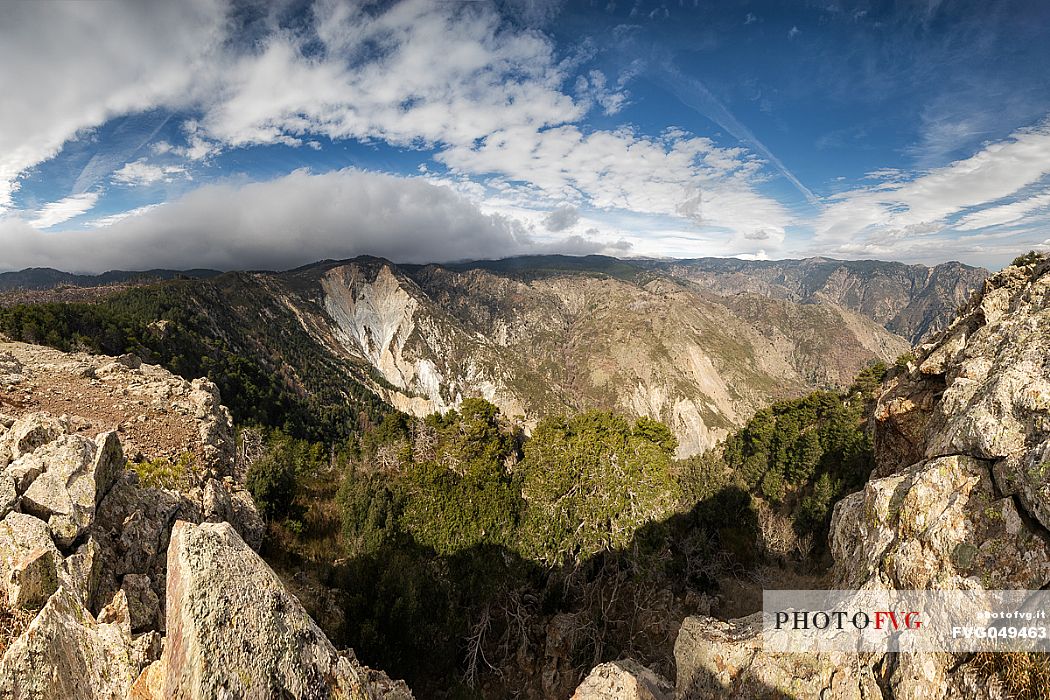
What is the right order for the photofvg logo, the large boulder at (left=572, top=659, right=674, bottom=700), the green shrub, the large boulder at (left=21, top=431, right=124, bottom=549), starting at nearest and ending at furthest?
the photofvg logo → the large boulder at (left=21, top=431, right=124, bottom=549) → the large boulder at (left=572, top=659, right=674, bottom=700) → the green shrub

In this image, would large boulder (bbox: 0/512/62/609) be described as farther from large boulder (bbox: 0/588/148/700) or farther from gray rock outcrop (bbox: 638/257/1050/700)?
gray rock outcrop (bbox: 638/257/1050/700)

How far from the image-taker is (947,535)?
26.1 feet

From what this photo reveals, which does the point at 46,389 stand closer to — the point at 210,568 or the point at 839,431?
the point at 210,568

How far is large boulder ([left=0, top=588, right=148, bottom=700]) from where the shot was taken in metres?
5.50

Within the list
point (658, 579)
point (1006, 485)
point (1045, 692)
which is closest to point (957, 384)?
point (1006, 485)

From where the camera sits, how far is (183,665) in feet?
18.2

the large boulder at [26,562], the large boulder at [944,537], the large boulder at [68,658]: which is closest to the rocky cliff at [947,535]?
the large boulder at [944,537]

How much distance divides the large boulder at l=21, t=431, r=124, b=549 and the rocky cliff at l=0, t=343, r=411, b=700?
2 centimetres

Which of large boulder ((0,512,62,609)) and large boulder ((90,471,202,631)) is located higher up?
large boulder ((0,512,62,609))

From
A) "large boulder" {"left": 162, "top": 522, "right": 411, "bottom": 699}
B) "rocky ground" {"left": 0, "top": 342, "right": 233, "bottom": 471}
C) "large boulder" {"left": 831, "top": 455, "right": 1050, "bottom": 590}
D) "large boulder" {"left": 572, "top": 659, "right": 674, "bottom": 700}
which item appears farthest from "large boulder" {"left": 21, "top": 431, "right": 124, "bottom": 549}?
"large boulder" {"left": 831, "top": 455, "right": 1050, "bottom": 590}

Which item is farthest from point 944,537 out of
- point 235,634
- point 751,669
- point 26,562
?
point 26,562

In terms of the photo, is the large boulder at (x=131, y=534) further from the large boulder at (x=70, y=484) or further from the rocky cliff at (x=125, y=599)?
the large boulder at (x=70, y=484)

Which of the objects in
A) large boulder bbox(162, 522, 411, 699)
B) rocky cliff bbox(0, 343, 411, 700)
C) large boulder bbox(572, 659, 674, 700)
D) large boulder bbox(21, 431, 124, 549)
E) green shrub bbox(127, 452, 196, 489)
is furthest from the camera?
green shrub bbox(127, 452, 196, 489)

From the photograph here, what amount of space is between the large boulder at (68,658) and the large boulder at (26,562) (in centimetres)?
31
